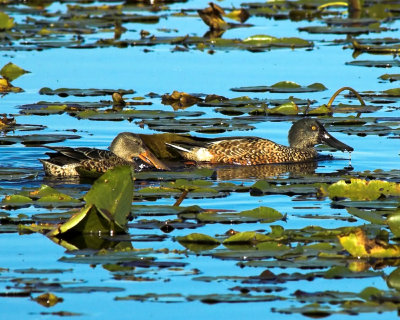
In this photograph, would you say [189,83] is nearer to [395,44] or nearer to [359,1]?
[395,44]

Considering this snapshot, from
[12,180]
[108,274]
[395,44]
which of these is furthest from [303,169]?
[395,44]

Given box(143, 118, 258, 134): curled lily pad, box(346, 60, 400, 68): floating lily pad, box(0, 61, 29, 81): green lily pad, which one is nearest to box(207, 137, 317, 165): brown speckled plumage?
box(143, 118, 258, 134): curled lily pad

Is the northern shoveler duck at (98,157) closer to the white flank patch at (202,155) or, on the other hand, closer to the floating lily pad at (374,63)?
the white flank patch at (202,155)

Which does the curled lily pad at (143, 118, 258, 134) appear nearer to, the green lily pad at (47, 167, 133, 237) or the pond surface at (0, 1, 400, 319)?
the pond surface at (0, 1, 400, 319)

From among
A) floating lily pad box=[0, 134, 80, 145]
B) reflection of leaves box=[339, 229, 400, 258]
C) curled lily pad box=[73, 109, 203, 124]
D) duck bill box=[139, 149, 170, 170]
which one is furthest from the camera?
curled lily pad box=[73, 109, 203, 124]

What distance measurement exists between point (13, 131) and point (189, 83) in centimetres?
465

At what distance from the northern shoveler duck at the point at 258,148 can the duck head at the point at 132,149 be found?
66 centimetres

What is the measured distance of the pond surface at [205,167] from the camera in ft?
23.0

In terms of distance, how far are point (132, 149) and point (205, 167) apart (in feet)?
3.74

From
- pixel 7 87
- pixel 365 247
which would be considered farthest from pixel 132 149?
pixel 365 247

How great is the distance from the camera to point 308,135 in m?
13.7

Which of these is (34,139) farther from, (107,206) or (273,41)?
(273,41)

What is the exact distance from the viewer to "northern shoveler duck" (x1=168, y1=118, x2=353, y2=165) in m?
13.2

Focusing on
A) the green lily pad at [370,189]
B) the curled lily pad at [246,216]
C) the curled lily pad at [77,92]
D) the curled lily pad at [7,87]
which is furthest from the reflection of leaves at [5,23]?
the curled lily pad at [246,216]
